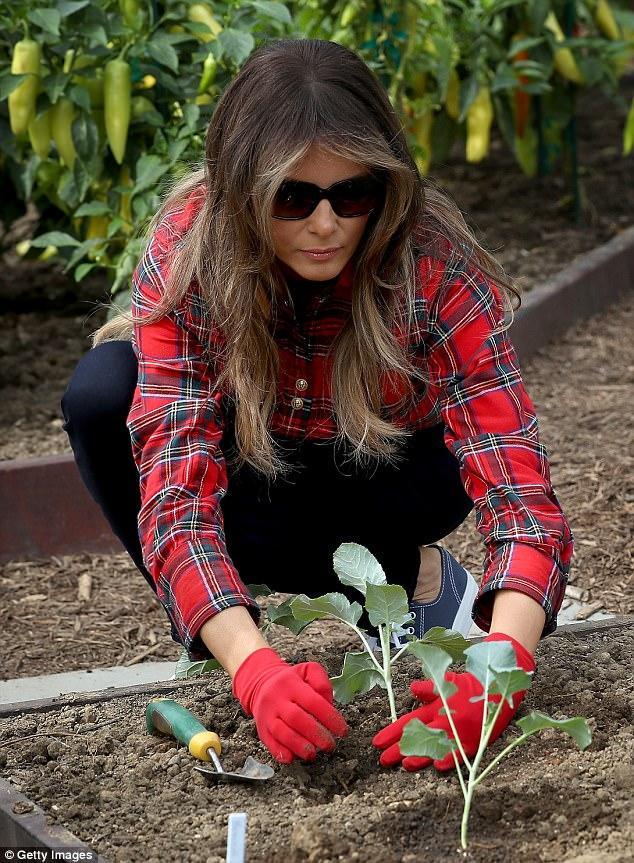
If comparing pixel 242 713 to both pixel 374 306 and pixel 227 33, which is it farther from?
pixel 227 33

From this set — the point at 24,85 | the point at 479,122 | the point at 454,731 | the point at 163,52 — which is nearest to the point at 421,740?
the point at 454,731

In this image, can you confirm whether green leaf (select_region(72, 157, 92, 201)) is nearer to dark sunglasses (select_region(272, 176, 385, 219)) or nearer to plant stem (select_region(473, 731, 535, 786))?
dark sunglasses (select_region(272, 176, 385, 219))

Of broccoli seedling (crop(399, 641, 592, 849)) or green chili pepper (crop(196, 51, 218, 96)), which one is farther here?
green chili pepper (crop(196, 51, 218, 96))

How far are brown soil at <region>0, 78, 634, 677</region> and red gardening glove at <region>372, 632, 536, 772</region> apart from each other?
0.92 metres

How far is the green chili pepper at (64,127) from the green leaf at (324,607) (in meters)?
1.89

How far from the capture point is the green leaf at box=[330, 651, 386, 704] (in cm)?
181

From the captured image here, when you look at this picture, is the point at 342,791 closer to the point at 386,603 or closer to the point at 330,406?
the point at 386,603

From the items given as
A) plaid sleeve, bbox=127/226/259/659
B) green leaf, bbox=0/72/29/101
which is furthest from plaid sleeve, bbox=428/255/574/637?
green leaf, bbox=0/72/29/101

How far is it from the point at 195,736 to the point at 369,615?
11.3 inches

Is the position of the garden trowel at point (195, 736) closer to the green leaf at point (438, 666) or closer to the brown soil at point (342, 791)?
the brown soil at point (342, 791)

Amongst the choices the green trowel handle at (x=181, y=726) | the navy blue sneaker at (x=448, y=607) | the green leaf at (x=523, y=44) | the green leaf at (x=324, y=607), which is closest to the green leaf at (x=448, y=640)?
the green leaf at (x=324, y=607)

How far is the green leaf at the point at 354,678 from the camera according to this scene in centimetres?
181

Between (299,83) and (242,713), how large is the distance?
2.94 ft

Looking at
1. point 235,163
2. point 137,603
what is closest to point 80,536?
point 137,603
